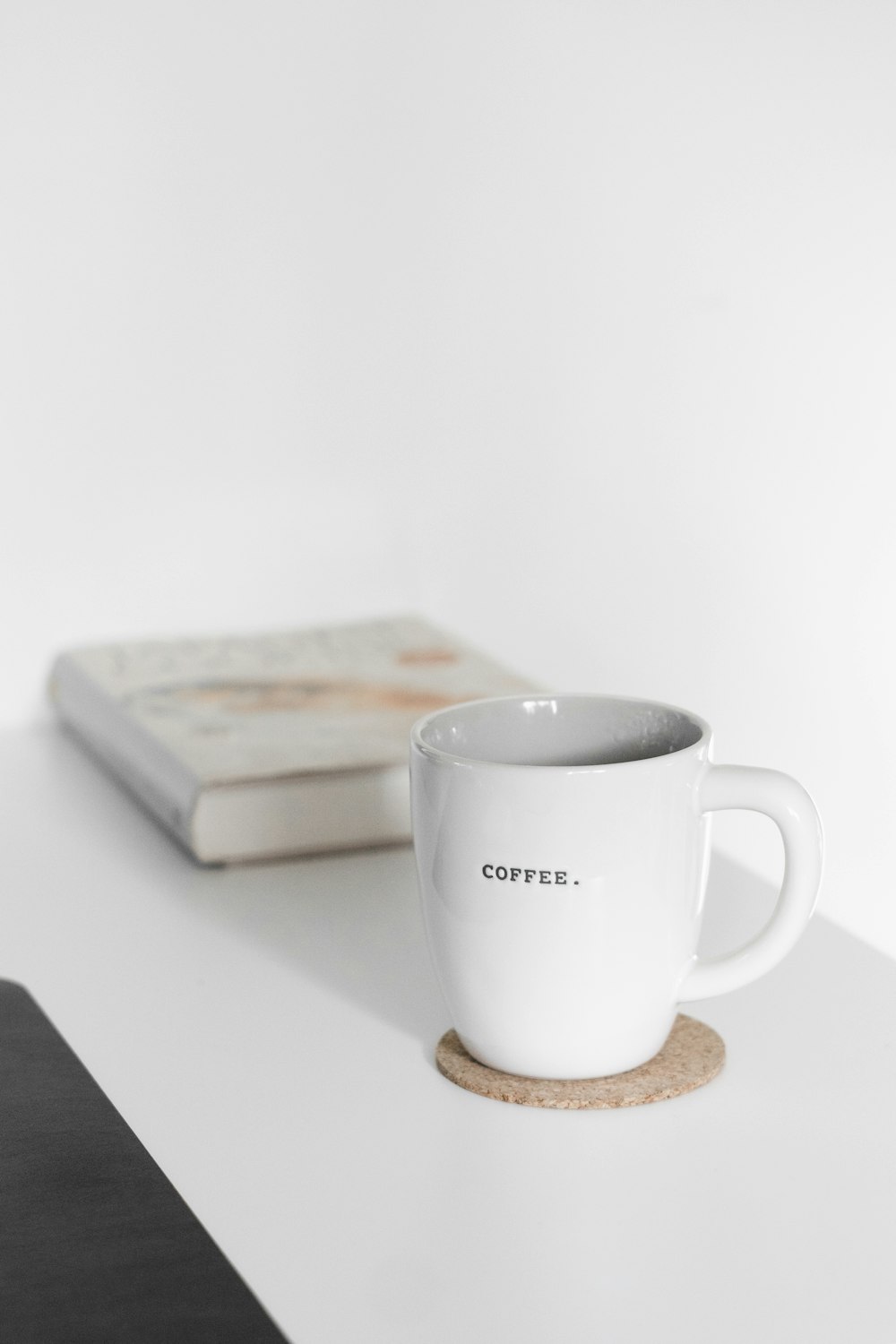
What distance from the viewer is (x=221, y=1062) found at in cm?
48

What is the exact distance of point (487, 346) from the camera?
96cm

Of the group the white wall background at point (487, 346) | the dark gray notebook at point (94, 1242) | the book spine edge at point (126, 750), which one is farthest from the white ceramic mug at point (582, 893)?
the white wall background at point (487, 346)

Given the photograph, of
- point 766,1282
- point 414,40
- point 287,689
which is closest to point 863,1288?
point 766,1282

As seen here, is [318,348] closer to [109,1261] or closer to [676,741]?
[676,741]

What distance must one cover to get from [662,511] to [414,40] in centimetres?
33

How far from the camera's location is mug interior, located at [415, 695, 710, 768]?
476 mm

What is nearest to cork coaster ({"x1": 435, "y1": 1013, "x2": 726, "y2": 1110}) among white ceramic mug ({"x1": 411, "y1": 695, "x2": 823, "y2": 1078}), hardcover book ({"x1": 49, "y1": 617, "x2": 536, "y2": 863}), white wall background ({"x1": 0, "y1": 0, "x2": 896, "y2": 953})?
white ceramic mug ({"x1": 411, "y1": 695, "x2": 823, "y2": 1078})

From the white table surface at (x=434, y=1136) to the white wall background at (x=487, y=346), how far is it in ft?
1.12

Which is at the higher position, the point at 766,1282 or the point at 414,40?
the point at 414,40

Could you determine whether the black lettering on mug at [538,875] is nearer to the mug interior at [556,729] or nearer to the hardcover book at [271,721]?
the mug interior at [556,729]

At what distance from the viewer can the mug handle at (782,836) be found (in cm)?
43

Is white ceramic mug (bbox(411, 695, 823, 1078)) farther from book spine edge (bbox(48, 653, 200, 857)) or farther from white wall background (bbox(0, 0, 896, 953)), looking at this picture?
white wall background (bbox(0, 0, 896, 953))

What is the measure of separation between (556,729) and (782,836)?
88mm

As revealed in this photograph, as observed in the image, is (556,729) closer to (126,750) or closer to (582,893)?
(582,893)
